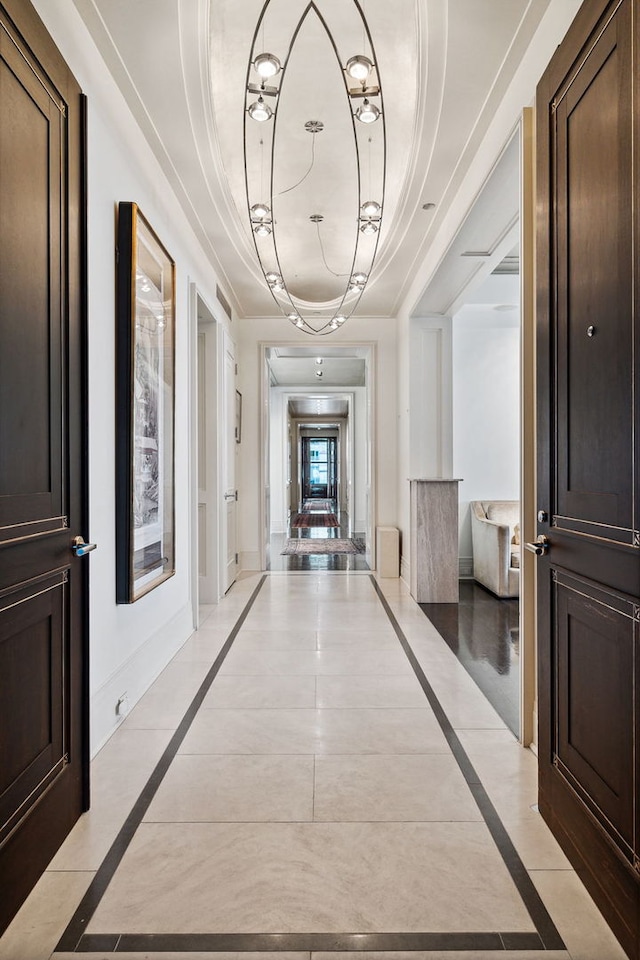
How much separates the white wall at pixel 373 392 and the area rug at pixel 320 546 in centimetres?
184

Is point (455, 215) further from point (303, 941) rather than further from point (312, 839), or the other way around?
point (303, 941)

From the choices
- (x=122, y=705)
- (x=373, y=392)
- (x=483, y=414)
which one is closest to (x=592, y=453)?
(x=122, y=705)

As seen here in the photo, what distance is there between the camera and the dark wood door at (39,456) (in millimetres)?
1489

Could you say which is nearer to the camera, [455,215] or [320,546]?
[455,215]

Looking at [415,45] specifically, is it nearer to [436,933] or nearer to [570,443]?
[570,443]

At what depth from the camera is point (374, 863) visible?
169 centimetres

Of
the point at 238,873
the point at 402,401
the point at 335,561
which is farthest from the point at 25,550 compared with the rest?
the point at 335,561

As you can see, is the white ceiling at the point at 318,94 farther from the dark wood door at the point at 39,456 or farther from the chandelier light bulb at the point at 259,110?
the dark wood door at the point at 39,456

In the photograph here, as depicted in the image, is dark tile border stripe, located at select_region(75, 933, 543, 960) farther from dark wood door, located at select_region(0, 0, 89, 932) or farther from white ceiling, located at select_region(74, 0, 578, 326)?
white ceiling, located at select_region(74, 0, 578, 326)

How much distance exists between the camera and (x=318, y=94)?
3318 mm

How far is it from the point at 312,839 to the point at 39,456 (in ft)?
4.86

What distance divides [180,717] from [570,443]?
2202 millimetres

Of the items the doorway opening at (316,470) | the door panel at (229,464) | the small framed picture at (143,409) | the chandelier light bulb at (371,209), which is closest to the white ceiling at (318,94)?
the chandelier light bulb at (371,209)

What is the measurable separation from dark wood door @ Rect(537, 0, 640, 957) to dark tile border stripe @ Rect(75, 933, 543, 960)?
13.5 inches
